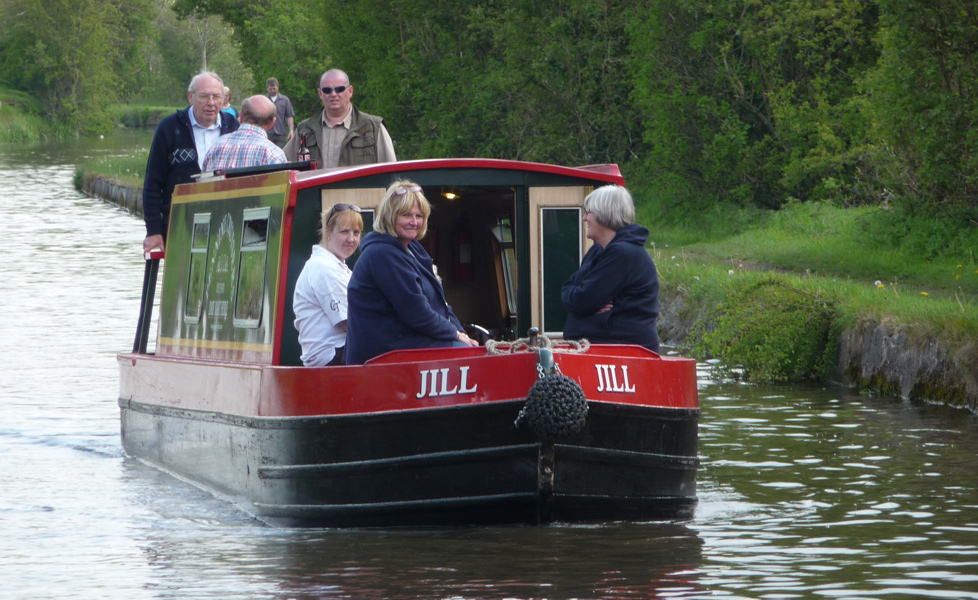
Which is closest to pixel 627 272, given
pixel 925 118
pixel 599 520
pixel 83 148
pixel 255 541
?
pixel 599 520

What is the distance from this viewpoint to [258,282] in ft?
28.8

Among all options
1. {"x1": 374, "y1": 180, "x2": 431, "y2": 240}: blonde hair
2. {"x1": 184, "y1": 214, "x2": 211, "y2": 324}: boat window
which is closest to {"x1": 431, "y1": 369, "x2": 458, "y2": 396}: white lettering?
{"x1": 374, "y1": 180, "x2": 431, "y2": 240}: blonde hair

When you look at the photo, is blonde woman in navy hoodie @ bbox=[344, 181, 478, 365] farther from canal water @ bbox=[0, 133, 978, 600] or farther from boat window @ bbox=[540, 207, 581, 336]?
boat window @ bbox=[540, 207, 581, 336]

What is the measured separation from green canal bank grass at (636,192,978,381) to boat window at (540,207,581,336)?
367 centimetres

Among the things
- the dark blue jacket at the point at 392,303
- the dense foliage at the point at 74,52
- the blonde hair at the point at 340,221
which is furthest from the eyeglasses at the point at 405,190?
the dense foliage at the point at 74,52

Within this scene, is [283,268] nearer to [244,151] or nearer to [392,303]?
[392,303]

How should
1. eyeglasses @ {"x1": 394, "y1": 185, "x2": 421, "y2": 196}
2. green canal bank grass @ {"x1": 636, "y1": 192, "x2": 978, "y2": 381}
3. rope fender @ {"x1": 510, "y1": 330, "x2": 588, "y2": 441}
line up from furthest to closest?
green canal bank grass @ {"x1": 636, "y1": 192, "x2": 978, "y2": 381} < eyeglasses @ {"x1": 394, "y1": 185, "x2": 421, "y2": 196} < rope fender @ {"x1": 510, "y1": 330, "x2": 588, "y2": 441}

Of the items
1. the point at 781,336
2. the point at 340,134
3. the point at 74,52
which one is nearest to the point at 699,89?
the point at 781,336

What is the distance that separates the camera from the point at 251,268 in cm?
895

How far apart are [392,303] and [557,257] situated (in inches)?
75.4

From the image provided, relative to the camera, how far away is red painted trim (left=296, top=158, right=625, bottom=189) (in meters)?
8.38

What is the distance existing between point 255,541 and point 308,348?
3.57 feet

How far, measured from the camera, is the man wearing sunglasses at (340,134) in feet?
34.3

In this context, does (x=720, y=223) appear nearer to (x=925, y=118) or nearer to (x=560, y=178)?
(x=925, y=118)
